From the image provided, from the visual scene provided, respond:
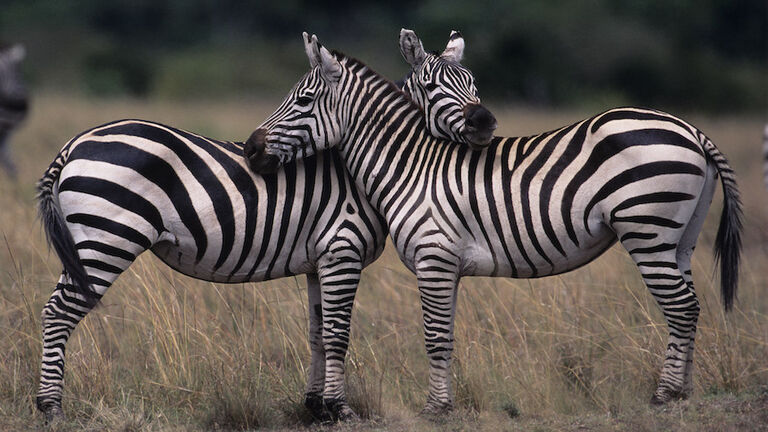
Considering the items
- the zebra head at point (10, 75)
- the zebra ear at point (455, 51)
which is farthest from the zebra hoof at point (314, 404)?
the zebra head at point (10, 75)

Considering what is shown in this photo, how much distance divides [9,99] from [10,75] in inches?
40.5

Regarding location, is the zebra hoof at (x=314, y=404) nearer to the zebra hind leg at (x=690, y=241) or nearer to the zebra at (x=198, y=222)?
the zebra at (x=198, y=222)

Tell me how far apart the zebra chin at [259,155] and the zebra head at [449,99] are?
0.98 metres

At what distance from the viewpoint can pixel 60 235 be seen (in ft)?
15.5

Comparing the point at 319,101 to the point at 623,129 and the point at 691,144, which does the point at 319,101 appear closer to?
the point at 623,129

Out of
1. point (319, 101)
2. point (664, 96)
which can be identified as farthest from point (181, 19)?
point (319, 101)

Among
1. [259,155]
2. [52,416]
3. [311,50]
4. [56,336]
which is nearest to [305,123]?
[259,155]

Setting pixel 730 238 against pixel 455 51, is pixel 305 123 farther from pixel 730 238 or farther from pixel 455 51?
pixel 730 238

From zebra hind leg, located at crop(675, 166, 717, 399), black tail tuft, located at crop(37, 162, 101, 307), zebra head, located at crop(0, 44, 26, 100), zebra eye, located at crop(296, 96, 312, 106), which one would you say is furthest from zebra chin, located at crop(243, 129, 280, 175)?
zebra head, located at crop(0, 44, 26, 100)

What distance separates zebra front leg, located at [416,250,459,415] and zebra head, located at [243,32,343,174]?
3.20 feet

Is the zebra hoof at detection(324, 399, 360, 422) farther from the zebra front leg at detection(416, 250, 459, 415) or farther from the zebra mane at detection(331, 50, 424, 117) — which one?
the zebra mane at detection(331, 50, 424, 117)

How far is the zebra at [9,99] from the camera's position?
508 inches

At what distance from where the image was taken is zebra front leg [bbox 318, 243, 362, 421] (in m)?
5.02

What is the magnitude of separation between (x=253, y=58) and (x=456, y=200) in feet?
100
